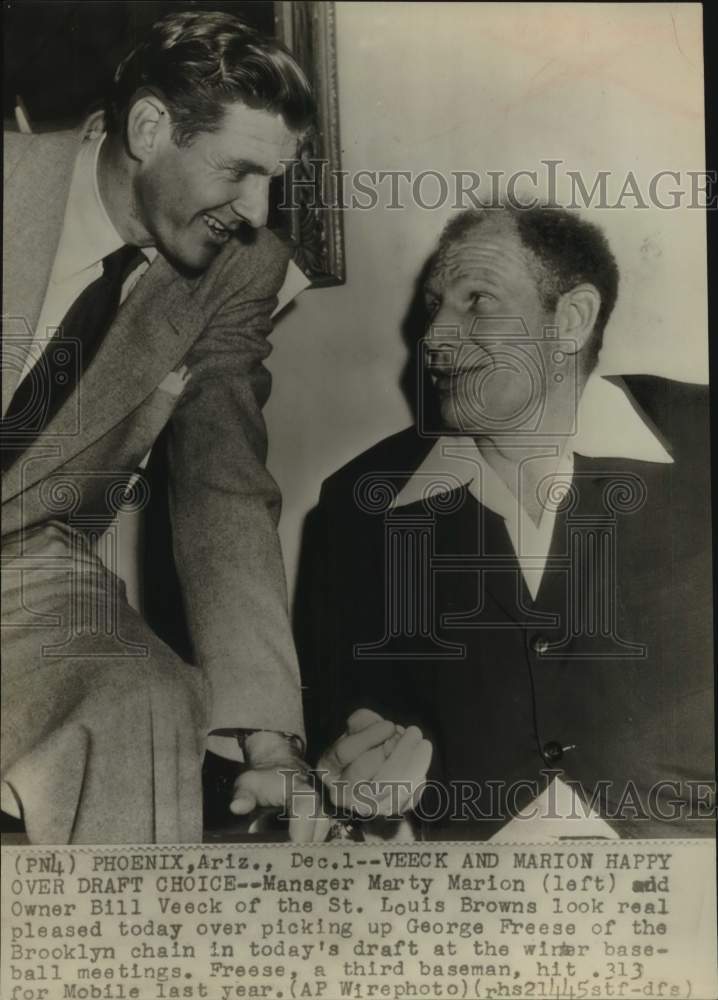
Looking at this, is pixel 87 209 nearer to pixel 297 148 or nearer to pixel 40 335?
pixel 40 335

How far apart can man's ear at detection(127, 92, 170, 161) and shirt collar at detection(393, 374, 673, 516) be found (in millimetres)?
1384

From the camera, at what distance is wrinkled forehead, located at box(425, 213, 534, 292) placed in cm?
352

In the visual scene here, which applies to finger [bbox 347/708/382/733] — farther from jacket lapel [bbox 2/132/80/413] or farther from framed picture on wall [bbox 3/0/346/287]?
jacket lapel [bbox 2/132/80/413]

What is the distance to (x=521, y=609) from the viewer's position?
346 cm

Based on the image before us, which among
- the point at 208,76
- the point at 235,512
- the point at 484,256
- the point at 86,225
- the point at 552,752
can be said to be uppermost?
the point at 208,76

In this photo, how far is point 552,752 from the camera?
341 cm

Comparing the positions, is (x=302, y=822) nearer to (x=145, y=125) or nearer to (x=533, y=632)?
(x=533, y=632)

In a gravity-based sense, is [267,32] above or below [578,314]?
above

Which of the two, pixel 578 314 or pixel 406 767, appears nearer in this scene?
pixel 406 767

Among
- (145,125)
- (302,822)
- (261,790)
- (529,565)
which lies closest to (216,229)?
(145,125)

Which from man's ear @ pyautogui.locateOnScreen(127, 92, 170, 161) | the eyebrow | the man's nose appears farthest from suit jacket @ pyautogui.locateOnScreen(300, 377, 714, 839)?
man's ear @ pyautogui.locateOnScreen(127, 92, 170, 161)

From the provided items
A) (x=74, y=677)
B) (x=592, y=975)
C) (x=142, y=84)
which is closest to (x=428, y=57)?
(x=142, y=84)

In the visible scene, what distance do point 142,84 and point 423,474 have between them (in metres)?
1.61

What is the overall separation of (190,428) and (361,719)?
111cm
